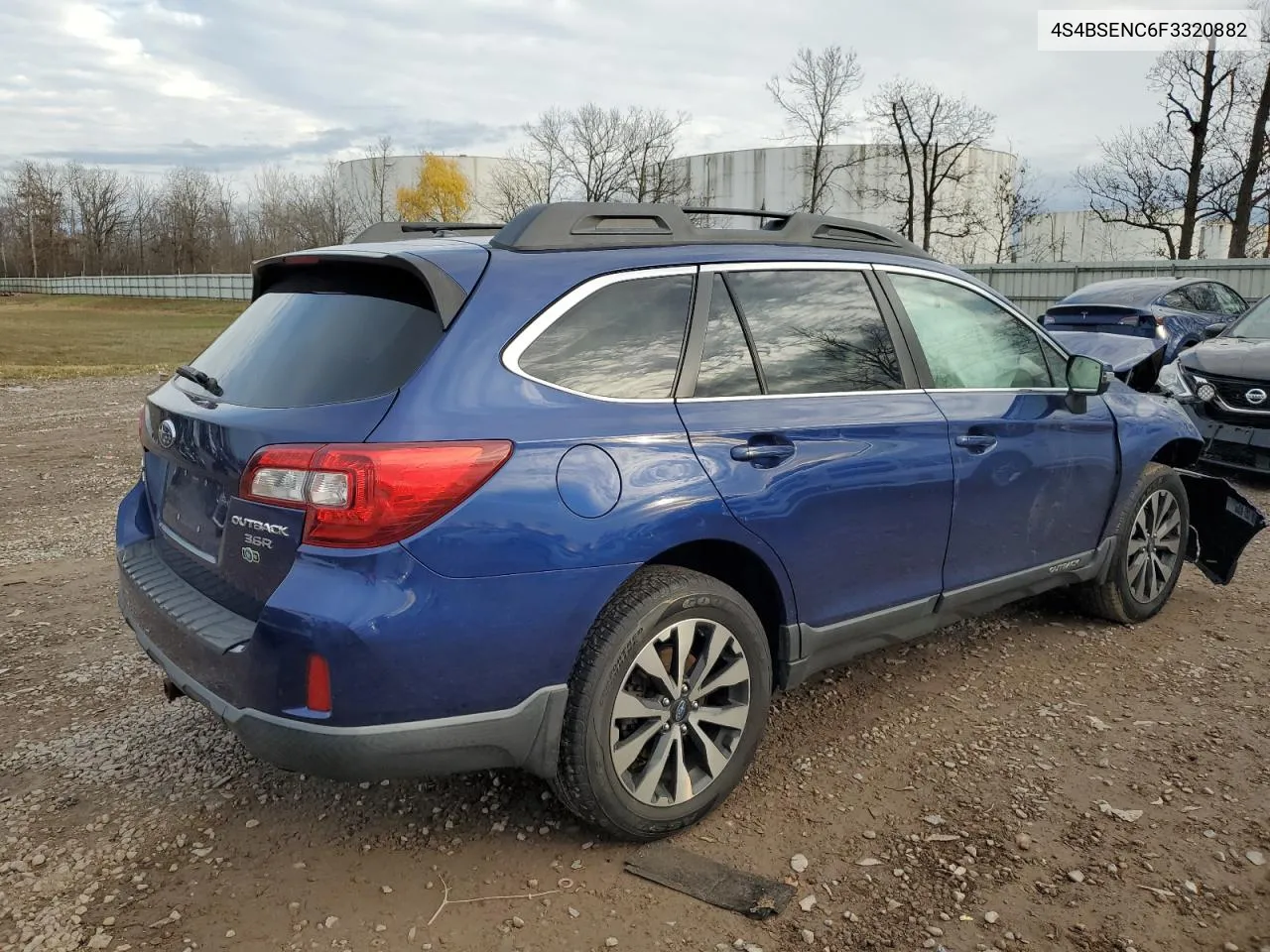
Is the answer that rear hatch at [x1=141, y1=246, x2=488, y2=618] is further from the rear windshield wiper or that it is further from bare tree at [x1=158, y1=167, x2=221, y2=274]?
bare tree at [x1=158, y1=167, x2=221, y2=274]

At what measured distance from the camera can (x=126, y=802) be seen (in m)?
3.21

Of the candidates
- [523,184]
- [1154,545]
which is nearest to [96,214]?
[523,184]

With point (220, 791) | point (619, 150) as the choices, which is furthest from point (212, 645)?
point (619, 150)

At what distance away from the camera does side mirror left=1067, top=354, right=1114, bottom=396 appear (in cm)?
422

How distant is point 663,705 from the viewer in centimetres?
291

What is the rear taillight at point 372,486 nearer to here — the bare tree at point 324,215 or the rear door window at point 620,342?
the rear door window at point 620,342

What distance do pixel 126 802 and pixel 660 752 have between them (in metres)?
1.74

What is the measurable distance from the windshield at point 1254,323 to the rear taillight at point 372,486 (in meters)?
8.58

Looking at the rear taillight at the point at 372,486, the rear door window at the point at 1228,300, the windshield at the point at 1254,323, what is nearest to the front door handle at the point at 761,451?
the rear taillight at the point at 372,486

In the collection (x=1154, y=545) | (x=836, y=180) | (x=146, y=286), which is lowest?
(x=1154, y=545)

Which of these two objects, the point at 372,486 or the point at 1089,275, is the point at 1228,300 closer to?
the point at 1089,275

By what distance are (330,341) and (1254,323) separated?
8911 mm

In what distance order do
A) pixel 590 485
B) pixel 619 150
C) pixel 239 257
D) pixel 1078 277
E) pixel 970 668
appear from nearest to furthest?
1. pixel 590 485
2. pixel 970 668
3. pixel 1078 277
4. pixel 619 150
5. pixel 239 257

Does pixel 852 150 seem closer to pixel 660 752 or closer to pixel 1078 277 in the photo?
pixel 1078 277
